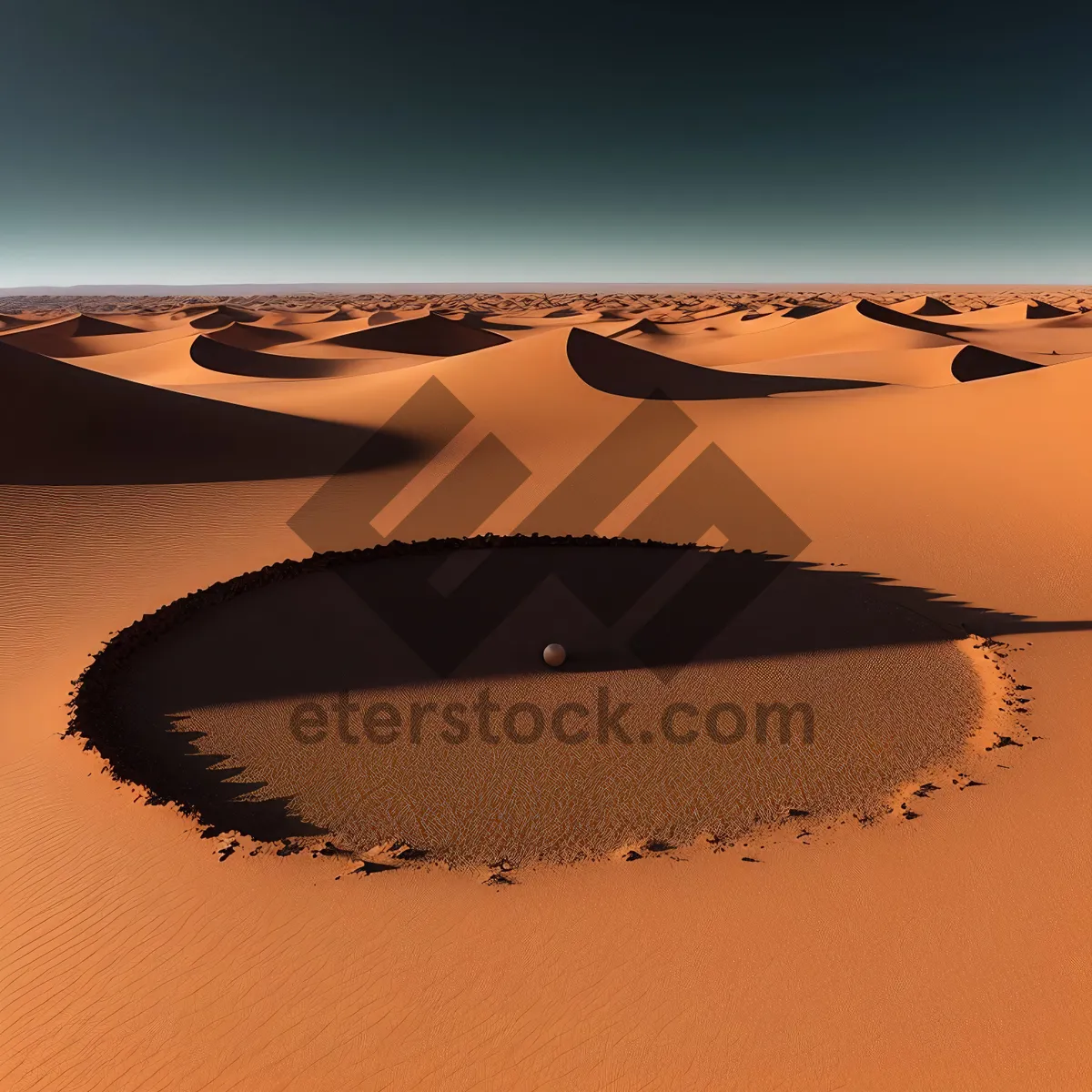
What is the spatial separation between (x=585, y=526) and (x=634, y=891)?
30.5ft

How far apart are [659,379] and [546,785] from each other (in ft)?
78.3

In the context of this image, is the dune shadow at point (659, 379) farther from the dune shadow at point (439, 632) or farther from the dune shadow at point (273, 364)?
the dune shadow at point (273, 364)

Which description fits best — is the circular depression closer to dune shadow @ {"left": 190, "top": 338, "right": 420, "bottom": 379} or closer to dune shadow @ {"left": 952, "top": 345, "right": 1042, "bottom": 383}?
dune shadow @ {"left": 952, "top": 345, "right": 1042, "bottom": 383}

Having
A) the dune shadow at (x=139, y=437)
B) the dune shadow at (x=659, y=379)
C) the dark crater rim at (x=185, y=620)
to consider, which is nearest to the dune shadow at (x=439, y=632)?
the dark crater rim at (x=185, y=620)

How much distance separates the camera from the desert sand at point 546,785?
4.23 m

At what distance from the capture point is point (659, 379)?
1109 inches
